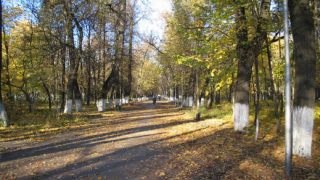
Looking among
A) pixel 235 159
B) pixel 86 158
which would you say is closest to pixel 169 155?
pixel 235 159

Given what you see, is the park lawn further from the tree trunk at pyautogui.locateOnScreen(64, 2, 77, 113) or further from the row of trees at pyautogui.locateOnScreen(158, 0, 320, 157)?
the tree trunk at pyautogui.locateOnScreen(64, 2, 77, 113)

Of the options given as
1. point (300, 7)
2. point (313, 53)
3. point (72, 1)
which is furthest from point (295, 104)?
point (72, 1)

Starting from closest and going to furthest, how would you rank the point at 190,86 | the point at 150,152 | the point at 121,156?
the point at 121,156, the point at 150,152, the point at 190,86

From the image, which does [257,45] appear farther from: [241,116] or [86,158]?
[86,158]

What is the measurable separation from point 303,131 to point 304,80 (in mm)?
1257

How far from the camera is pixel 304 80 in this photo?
543cm

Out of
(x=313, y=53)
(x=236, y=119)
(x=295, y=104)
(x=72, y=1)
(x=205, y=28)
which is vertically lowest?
(x=236, y=119)

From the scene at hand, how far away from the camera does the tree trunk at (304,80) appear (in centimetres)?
536

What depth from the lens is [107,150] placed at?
704 cm

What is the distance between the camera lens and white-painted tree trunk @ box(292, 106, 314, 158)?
5344mm

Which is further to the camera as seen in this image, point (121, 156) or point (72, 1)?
point (72, 1)

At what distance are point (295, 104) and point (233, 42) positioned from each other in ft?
16.8

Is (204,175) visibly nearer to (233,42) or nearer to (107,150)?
(107,150)

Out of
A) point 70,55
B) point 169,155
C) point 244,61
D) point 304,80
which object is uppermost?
point 70,55
